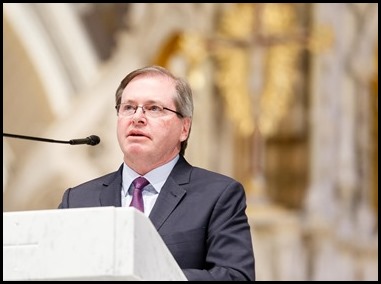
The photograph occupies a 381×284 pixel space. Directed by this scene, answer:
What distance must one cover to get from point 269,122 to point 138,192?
5.27 m

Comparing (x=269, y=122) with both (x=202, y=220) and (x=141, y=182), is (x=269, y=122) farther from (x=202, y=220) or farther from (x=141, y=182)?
(x=202, y=220)

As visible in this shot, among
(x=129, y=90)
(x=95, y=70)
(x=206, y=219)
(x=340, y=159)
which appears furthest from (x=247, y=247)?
(x=95, y=70)

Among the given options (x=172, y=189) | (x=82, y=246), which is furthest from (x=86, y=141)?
(x=82, y=246)

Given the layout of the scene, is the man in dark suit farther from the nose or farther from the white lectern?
the white lectern

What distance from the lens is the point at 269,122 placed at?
8.34 m

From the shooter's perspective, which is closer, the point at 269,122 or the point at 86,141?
the point at 86,141

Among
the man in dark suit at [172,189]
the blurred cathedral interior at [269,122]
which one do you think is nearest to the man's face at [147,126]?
the man in dark suit at [172,189]

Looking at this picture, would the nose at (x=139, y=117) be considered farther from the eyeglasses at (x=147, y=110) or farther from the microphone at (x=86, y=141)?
the microphone at (x=86, y=141)

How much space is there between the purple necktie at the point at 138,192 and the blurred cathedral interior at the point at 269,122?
4.78 m

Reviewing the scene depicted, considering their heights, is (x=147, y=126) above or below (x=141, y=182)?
above

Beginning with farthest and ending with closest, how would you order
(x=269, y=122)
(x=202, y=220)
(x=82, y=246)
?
(x=269, y=122), (x=202, y=220), (x=82, y=246)

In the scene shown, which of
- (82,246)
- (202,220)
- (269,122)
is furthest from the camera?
(269,122)

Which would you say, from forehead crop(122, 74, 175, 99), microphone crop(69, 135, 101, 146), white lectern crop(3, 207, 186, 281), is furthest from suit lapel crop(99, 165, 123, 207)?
white lectern crop(3, 207, 186, 281)

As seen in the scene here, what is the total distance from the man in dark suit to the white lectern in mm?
371
